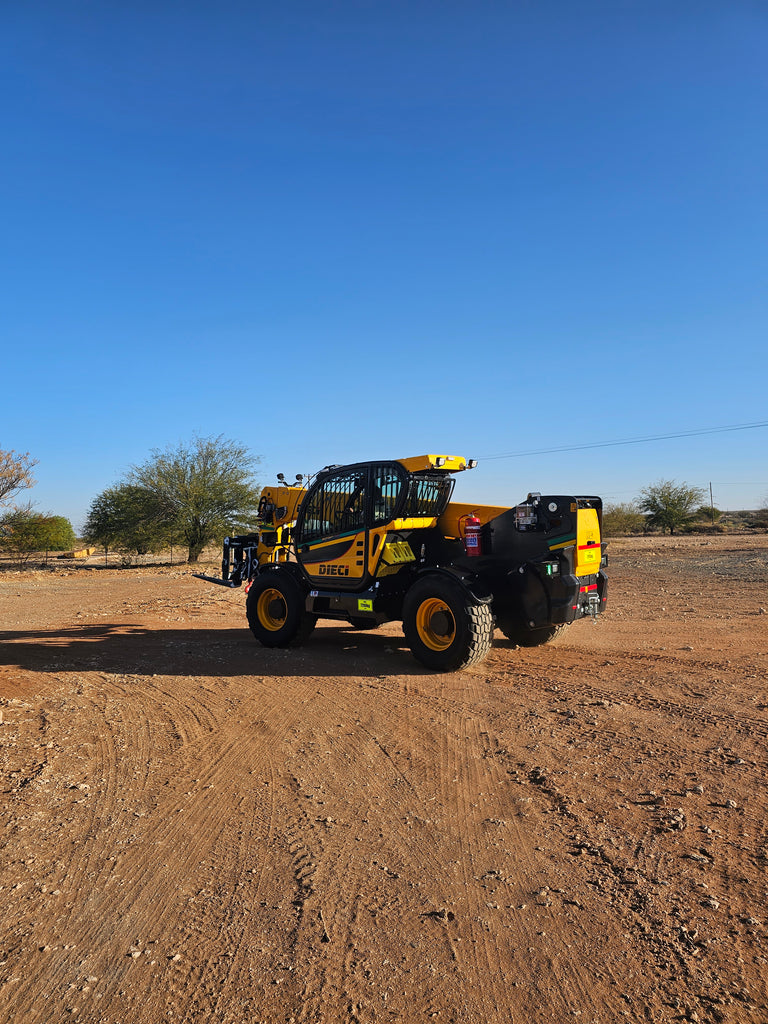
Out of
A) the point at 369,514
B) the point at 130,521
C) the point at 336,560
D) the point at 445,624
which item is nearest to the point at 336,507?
the point at 369,514

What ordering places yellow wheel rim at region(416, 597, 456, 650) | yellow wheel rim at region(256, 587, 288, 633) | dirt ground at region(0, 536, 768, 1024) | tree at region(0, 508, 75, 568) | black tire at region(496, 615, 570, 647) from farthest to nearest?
tree at region(0, 508, 75, 568), yellow wheel rim at region(256, 587, 288, 633), black tire at region(496, 615, 570, 647), yellow wheel rim at region(416, 597, 456, 650), dirt ground at region(0, 536, 768, 1024)

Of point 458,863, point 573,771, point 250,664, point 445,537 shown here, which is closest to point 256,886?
point 458,863

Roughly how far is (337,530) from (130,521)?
2580cm

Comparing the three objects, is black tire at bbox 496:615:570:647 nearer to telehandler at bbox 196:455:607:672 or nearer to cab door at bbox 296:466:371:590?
telehandler at bbox 196:455:607:672

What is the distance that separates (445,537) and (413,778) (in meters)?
5.40

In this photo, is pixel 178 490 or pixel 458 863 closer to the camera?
pixel 458 863

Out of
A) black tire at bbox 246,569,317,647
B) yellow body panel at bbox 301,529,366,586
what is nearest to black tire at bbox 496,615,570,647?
yellow body panel at bbox 301,529,366,586

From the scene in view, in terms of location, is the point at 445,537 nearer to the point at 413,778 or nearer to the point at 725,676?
the point at 725,676

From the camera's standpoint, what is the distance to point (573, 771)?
5.52 m

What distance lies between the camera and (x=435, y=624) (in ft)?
30.7

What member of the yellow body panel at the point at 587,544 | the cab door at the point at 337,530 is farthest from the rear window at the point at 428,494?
the yellow body panel at the point at 587,544

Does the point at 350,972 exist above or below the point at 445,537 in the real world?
below

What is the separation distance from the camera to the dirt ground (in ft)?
10.1

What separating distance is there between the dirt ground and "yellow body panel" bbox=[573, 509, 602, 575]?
1310 millimetres
